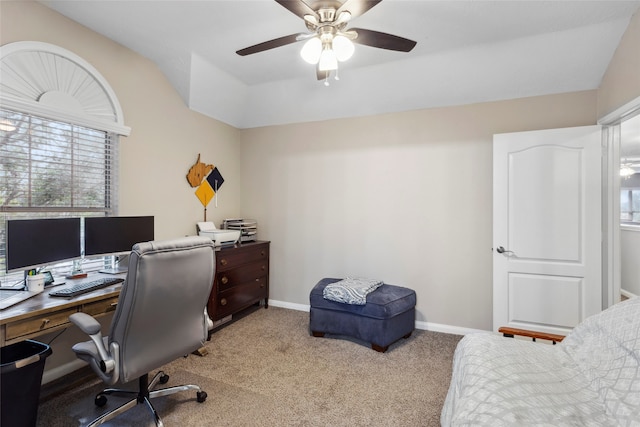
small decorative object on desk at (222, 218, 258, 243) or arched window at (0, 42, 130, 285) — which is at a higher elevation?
arched window at (0, 42, 130, 285)

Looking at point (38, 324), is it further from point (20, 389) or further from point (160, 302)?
point (160, 302)

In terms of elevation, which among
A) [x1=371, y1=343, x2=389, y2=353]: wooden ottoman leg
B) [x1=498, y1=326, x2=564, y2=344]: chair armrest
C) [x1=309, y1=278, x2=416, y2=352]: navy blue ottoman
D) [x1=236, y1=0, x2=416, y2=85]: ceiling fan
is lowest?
[x1=371, y1=343, x2=389, y2=353]: wooden ottoman leg

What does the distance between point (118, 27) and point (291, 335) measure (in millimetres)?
3029

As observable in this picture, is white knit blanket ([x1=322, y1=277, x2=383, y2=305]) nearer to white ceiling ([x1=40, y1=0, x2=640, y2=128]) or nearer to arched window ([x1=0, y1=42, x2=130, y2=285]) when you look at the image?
white ceiling ([x1=40, y1=0, x2=640, y2=128])

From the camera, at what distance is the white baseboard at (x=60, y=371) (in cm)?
226

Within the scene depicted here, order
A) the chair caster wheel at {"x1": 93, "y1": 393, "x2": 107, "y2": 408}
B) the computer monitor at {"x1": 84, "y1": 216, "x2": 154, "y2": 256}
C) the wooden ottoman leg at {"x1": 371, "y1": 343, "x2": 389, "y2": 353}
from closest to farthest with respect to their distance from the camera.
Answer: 1. the chair caster wheel at {"x1": 93, "y1": 393, "x2": 107, "y2": 408}
2. the computer monitor at {"x1": 84, "y1": 216, "x2": 154, "y2": 256}
3. the wooden ottoman leg at {"x1": 371, "y1": 343, "x2": 389, "y2": 353}

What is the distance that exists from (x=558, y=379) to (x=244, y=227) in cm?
322

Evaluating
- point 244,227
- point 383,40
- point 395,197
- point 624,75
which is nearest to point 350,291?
point 395,197

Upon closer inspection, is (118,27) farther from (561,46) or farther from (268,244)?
(561,46)

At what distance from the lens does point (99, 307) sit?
201cm

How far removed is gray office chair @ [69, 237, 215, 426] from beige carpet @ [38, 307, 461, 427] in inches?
15.1

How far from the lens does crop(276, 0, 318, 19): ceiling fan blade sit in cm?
162

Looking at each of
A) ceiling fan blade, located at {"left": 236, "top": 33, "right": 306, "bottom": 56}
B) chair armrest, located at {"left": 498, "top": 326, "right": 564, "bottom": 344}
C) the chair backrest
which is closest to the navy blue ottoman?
chair armrest, located at {"left": 498, "top": 326, "right": 564, "bottom": 344}

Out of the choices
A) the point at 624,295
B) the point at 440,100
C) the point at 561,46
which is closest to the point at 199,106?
the point at 440,100
